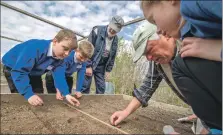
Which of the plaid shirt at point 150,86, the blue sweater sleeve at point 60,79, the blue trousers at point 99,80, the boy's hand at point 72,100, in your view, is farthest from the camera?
the blue trousers at point 99,80

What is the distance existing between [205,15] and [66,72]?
2199mm

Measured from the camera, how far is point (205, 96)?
0.88 metres

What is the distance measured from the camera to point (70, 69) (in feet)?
9.04

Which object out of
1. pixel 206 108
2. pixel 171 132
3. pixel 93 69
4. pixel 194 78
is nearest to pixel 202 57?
pixel 194 78

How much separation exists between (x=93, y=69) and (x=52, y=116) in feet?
6.22

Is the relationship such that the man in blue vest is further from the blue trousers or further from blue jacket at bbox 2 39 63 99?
blue jacket at bbox 2 39 63 99

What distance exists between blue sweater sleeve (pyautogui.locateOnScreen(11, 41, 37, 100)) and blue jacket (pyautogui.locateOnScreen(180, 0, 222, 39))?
140cm

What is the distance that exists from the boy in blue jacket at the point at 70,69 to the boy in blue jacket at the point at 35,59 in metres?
0.10

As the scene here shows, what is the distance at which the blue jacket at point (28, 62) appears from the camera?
186cm

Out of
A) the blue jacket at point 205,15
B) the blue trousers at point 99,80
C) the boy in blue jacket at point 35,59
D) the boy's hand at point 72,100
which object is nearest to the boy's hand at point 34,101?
the boy in blue jacket at point 35,59

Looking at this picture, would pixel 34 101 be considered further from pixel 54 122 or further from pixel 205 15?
pixel 205 15

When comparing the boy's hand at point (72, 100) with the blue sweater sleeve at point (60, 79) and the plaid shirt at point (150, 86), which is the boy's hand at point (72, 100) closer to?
the blue sweater sleeve at point (60, 79)

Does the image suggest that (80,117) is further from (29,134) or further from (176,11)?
(176,11)

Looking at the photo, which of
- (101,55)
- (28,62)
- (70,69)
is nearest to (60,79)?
(70,69)
